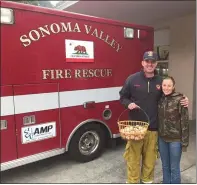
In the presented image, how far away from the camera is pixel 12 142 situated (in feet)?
11.5

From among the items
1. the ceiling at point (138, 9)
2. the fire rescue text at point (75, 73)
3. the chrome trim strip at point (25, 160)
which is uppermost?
the ceiling at point (138, 9)

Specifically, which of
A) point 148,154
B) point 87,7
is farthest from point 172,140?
point 87,7

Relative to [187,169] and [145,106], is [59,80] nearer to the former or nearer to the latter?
[145,106]

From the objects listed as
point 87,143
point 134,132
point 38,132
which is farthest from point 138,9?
point 134,132

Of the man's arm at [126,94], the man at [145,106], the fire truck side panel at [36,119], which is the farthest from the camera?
the fire truck side panel at [36,119]

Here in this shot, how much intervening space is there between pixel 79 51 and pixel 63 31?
43cm

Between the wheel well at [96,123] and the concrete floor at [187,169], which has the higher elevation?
the wheel well at [96,123]

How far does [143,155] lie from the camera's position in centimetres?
355

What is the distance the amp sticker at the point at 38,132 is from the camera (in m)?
3.64

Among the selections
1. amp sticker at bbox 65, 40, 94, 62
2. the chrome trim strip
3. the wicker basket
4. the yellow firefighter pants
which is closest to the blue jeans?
the yellow firefighter pants

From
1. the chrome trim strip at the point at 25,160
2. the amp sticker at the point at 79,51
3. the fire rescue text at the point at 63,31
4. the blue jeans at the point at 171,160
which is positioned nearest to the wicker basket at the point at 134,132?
the blue jeans at the point at 171,160

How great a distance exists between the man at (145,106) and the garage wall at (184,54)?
4.92 meters

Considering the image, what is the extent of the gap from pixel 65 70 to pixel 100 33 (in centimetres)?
98

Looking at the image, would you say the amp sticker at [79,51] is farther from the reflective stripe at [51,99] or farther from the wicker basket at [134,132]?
the wicker basket at [134,132]
